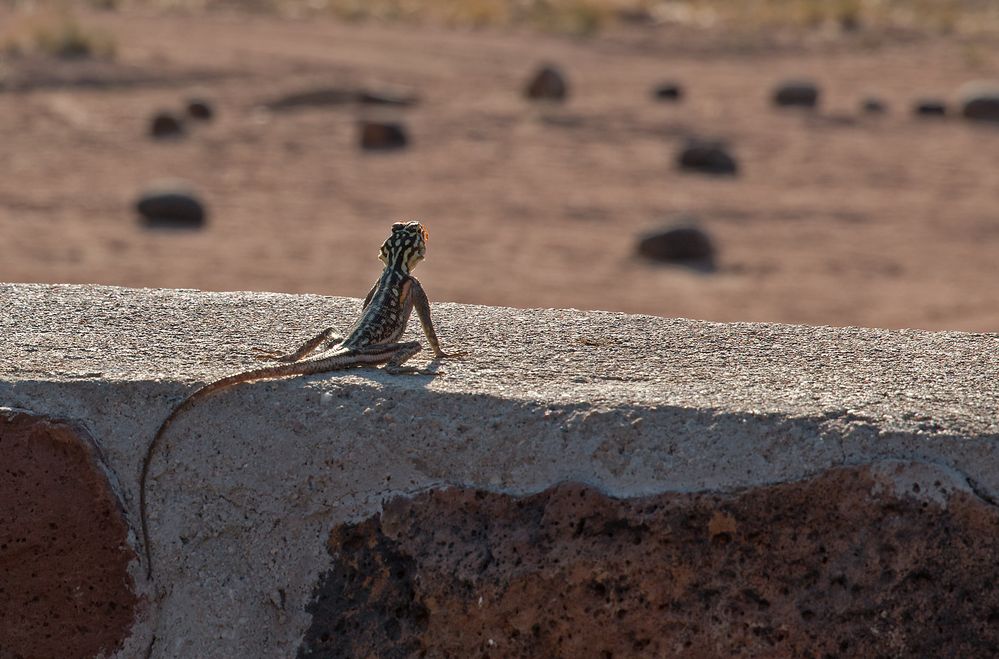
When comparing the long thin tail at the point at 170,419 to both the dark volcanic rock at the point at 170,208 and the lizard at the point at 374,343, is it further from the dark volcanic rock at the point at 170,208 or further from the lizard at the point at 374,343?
the dark volcanic rock at the point at 170,208

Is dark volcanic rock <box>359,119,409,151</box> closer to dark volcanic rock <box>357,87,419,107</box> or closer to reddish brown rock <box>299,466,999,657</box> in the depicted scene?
dark volcanic rock <box>357,87,419,107</box>

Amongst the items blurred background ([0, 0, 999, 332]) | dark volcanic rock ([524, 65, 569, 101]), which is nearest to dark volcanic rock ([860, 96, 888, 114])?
blurred background ([0, 0, 999, 332])

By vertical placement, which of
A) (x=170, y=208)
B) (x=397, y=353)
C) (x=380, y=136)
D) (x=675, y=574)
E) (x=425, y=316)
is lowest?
(x=675, y=574)

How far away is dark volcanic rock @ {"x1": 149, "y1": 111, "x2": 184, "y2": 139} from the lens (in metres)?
17.6

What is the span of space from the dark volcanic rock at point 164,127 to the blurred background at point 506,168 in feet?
0.12

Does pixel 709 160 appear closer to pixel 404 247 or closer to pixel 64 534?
pixel 404 247

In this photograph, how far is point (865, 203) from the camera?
620 inches

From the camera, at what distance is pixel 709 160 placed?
666 inches

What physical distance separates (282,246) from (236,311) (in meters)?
9.63

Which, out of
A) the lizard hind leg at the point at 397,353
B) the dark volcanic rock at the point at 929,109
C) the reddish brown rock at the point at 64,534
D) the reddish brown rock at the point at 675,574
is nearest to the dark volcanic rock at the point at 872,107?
the dark volcanic rock at the point at 929,109

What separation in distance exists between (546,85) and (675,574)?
18.7 meters

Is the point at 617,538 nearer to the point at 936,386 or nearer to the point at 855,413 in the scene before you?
the point at 855,413

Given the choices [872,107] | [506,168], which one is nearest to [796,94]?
[872,107]

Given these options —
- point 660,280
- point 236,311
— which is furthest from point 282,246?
point 236,311
